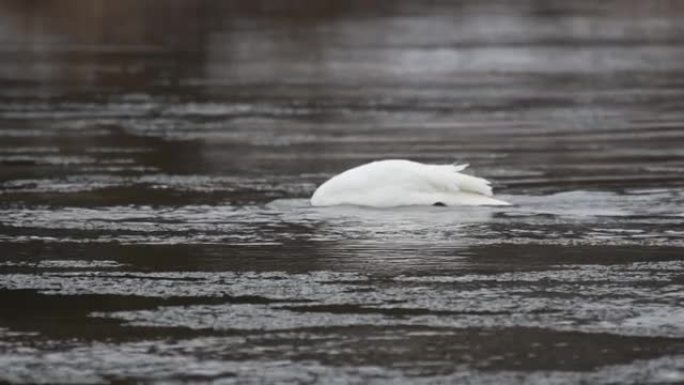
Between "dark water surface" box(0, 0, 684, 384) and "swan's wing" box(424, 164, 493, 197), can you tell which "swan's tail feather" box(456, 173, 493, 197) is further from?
"dark water surface" box(0, 0, 684, 384)

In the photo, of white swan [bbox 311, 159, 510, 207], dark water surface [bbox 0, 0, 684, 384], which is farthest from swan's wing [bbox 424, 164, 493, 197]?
dark water surface [bbox 0, 0, 684, 384]

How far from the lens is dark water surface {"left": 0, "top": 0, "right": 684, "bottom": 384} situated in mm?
11352

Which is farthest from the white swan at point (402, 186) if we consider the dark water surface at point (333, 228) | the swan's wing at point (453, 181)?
the dark water surface at point (333, 228)

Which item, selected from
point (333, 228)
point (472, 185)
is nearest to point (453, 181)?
point (472, 185)

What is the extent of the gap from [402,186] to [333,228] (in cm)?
130

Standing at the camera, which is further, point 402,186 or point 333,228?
point 402,186

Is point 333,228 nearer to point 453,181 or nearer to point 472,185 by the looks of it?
point 453,181

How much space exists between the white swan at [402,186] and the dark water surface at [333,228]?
0.76ft

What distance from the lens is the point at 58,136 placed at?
2562 cm

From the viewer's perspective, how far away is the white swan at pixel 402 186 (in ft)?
57.9

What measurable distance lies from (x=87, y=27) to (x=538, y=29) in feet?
37.4

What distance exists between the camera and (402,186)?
17656 millimetres

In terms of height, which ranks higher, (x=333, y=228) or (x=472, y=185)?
(x=472, y=185)

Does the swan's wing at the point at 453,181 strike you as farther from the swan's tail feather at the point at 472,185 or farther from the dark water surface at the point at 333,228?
the dark water surface at the point at 333,228
